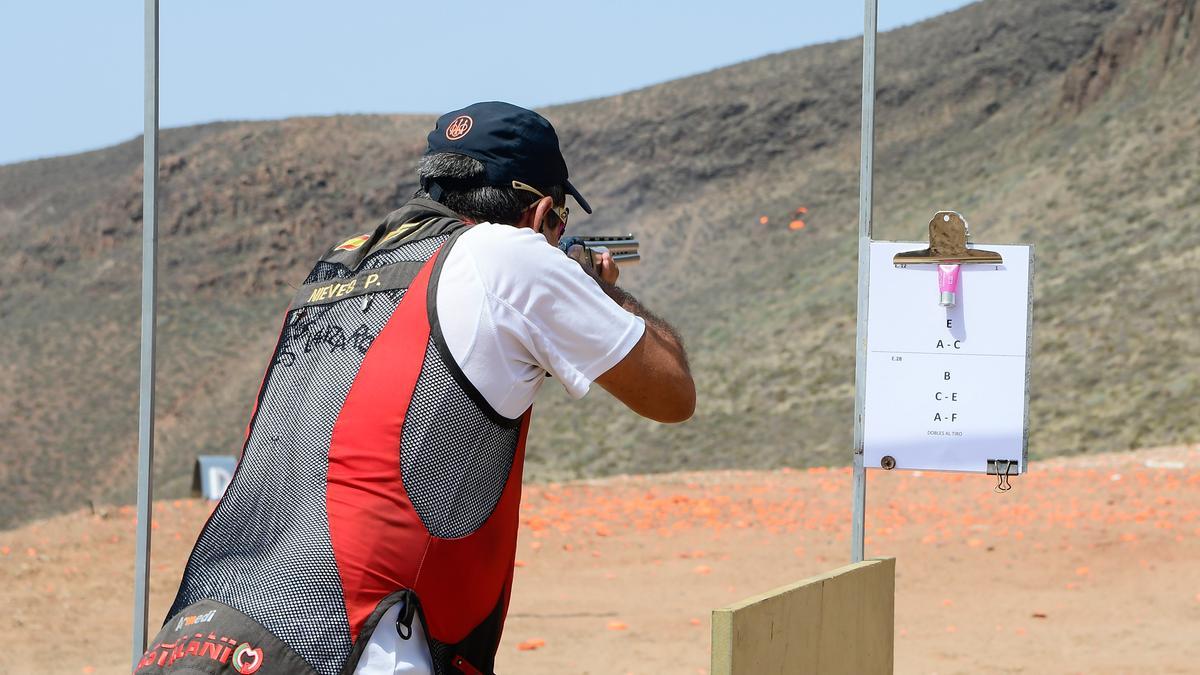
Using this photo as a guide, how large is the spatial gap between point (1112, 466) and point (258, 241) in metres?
38.8

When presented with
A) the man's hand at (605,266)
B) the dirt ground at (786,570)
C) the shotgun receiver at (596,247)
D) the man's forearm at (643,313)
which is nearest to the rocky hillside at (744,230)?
the dirt ground at (786,570)

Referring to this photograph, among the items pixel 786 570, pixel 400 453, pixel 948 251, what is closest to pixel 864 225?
pixel 948 251

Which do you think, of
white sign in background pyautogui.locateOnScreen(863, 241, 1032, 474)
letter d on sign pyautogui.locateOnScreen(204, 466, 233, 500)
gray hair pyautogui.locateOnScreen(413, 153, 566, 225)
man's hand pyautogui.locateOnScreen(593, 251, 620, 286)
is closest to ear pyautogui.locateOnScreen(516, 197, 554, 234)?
gray hair pyautogui.locateOnScreen(413, 153, 566, 225)

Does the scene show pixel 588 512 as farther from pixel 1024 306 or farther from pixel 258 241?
pixel 258 241

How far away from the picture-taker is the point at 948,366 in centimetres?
361

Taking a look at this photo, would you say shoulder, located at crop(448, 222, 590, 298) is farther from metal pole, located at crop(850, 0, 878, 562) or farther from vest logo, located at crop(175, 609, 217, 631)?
metal pole, located at crop(850, 0, 878, 562)

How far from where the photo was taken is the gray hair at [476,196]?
6.91ft

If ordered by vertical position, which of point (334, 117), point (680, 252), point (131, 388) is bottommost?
point (131, 388)

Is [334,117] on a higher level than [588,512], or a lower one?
higher

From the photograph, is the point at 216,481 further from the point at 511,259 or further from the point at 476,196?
the point at 511,259

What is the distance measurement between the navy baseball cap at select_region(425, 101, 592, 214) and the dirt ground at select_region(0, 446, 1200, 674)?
15.0 feet

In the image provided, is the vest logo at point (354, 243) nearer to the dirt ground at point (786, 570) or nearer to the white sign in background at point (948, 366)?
the white sign in background at point (948, 366)

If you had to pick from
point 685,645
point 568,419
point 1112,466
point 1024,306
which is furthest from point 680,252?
point 1024,306

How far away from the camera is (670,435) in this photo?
92.2 ft
